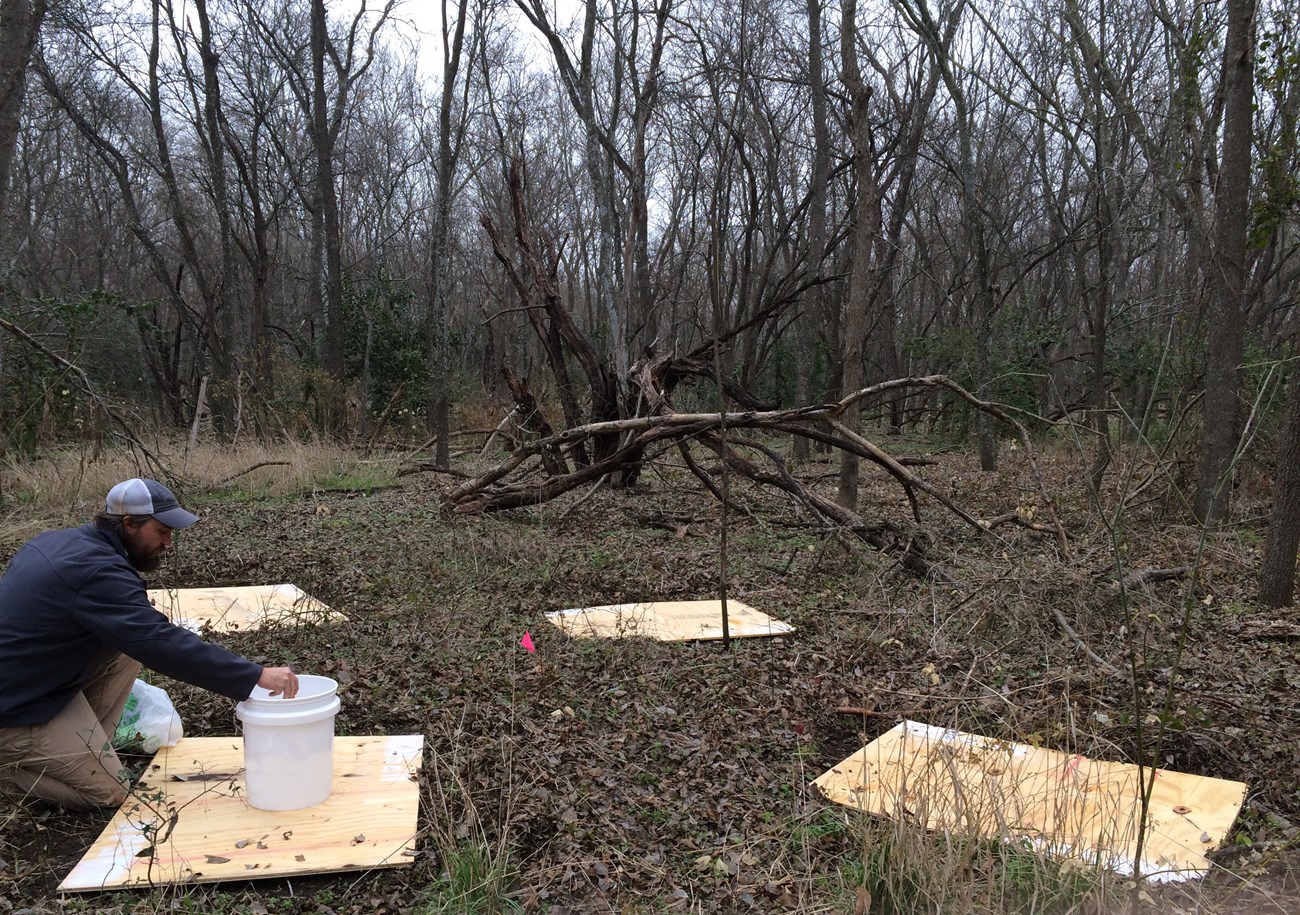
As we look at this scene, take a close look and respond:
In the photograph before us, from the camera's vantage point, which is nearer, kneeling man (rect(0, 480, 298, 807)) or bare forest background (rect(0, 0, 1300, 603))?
kneeling man (rect(0, 480, 298, 807))

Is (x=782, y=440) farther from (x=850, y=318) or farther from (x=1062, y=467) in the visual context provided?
(x=850, y=318)

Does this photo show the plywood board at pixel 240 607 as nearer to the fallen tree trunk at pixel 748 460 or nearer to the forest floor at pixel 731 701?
the forest floor at pixel 731 701

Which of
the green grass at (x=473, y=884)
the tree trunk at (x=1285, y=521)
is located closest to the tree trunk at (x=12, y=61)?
the green grass at (x=473, y=884)

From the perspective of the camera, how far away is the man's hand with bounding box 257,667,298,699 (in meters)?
2.98

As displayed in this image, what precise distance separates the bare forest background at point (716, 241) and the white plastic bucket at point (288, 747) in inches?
100

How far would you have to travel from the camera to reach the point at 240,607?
5828 mm

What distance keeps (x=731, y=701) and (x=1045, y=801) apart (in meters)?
1.71

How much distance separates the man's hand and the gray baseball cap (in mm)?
567

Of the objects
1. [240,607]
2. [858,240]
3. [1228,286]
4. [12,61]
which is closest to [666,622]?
[240,607]

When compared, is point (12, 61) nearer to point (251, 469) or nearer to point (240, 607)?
point (240, 607)

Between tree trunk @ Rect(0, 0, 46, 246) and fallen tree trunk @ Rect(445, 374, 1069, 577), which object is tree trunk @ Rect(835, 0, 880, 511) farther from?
tree trunk @ Rect(0, 0, 46, 246)

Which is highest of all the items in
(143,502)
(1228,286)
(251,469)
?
(1228,286)

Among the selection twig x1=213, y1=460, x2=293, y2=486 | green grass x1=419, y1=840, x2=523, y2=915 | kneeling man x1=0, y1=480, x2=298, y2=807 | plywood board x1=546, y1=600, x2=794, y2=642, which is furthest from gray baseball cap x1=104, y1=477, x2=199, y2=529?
twig x1=213, y1=460, x2=293, y2=486

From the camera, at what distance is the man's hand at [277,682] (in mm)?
2980
